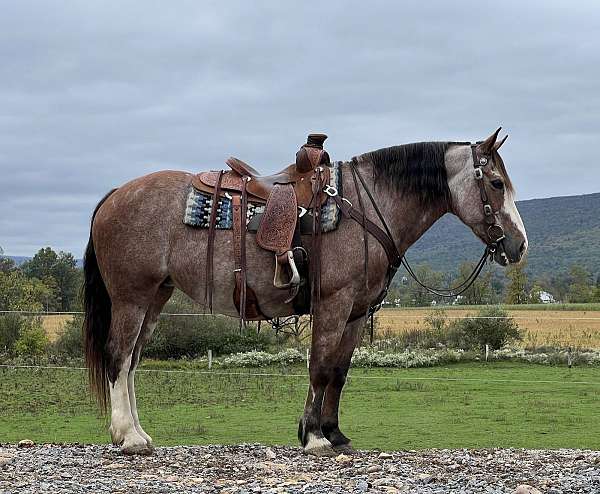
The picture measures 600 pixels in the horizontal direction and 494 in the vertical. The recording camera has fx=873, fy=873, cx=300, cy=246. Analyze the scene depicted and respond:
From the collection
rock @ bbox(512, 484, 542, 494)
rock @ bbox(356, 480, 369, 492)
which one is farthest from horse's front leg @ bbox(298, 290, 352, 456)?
rock @ bbox(512, 484, 542, 494)

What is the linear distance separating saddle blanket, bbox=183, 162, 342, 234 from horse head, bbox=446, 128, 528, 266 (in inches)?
42.9

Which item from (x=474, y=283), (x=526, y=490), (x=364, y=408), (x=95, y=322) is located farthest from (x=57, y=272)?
(x=526, y=490)

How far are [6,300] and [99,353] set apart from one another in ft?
124

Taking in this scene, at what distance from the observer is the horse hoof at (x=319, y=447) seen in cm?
761

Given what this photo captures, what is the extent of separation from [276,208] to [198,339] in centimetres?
2510

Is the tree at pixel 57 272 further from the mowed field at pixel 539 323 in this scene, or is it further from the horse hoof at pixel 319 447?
the horse hoof at pixel 319 447

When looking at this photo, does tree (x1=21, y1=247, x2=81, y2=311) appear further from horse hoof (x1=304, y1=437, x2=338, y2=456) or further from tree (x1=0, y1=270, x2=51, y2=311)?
horse hoof (x1=304, y1=437, x2=338, y2=456)

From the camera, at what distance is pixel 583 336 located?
123 feet

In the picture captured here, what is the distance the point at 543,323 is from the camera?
44.0 metres

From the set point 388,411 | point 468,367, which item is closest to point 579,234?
point 468,367

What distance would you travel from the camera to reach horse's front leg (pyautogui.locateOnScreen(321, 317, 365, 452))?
7797mm

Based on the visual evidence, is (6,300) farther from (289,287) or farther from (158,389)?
(289,287)

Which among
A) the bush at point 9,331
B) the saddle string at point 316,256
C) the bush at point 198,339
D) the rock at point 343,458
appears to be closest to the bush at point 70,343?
the bush at point 9,331

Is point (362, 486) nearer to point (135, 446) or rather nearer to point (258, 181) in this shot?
point (135, 446)
